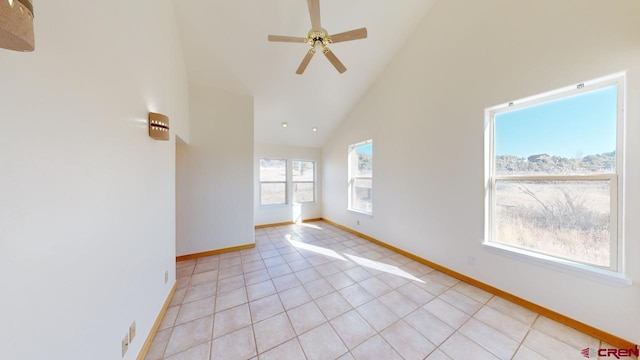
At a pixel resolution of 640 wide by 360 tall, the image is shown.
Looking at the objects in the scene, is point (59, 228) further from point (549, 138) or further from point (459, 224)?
point (549, 138)

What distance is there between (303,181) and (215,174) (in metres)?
2.76

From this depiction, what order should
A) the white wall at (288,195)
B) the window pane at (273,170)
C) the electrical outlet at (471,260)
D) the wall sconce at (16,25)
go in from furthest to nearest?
the window pane at (273,170), the white wall at (288,195), the electrical outlet at (471,260), the wall sconce at (16,25)

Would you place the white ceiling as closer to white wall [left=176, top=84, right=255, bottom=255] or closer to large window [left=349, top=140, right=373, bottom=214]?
white wall [left=176, top=84, right=255, bottom=255]

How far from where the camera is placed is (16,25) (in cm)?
44

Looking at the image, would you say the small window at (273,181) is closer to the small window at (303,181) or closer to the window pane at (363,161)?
the small window at (303,181)

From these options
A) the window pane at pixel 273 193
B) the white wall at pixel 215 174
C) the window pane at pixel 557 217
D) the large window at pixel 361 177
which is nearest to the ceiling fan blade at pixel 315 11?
the white wall at pixel 215 174

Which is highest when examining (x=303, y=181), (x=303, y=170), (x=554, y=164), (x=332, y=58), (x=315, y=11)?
(x=315, y=11)

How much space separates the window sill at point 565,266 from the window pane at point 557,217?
75mm

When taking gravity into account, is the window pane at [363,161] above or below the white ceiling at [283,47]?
below

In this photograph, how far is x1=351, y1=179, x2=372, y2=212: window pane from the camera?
443cm

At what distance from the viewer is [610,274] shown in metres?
1.66

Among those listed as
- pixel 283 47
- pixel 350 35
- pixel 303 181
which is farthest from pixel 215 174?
pixel 350 35

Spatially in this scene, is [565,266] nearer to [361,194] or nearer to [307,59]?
[361,194]

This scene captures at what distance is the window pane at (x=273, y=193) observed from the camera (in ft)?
17.4
